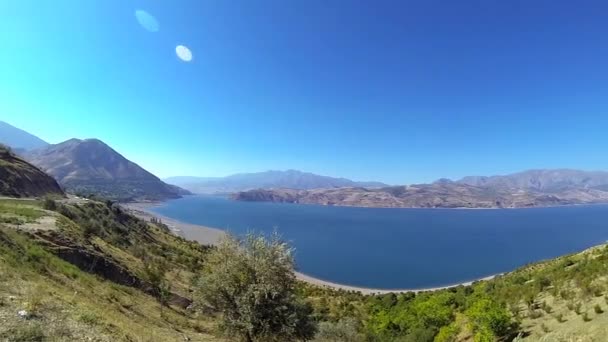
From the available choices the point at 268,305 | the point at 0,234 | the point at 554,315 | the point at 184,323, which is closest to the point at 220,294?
the point at 268,305

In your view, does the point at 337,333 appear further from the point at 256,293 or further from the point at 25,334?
the point at 25,334

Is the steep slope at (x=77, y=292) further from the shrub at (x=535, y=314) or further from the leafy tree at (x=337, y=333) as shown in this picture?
the shrub at (x=535, y=314)

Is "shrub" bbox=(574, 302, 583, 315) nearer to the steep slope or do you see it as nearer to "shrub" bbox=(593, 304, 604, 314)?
"shrub" bbox=(593, 304, 604, 314)

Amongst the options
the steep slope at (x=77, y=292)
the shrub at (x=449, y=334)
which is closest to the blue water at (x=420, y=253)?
the steep slope at (x=77, y=292)

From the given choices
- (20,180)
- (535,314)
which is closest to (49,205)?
(20,180)

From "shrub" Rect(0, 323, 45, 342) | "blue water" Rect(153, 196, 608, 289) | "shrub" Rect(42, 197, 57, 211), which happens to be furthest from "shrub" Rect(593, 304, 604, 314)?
"blue water" Rect(153, 196, 608, 289)

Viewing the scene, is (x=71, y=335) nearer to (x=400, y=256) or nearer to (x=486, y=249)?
(x=400, y=256)

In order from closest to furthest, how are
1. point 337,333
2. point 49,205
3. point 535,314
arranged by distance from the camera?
point 535,314 < point 337,333 < point 49,205
